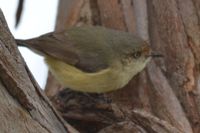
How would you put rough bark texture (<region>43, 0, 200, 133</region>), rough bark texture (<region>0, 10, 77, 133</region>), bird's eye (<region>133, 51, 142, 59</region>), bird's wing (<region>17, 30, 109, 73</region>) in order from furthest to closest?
bird's eye (<region>133, 51, 142, 59</region>), bird's wing (<region>17, 30, 109, 73</region>), rough bark texture (<region>43, 0, 200, 133</region>), rough bark texture (<region>0, 10, 77, 133</region>)

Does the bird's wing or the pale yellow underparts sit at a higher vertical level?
the bird's wing

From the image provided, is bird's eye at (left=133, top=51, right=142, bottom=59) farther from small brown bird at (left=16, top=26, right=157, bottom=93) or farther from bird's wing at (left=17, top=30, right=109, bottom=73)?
bird's wing at (left=17, top=30, right=109, bottom=73)

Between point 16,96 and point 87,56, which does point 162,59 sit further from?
point 16,96

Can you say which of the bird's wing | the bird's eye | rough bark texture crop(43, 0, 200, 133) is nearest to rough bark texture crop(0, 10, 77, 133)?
rough bark texture crop(43, 0, 200, 133)

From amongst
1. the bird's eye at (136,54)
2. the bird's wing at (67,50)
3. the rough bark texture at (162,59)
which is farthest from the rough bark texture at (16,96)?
the bird's eye at (136,54)

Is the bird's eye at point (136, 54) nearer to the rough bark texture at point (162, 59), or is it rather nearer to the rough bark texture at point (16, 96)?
the rough bark texture at point (162, 59)

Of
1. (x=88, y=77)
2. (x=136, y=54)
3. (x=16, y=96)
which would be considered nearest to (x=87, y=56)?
(x=88, y=77)

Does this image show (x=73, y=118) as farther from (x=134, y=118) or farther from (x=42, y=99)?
(x=42, y=99)
